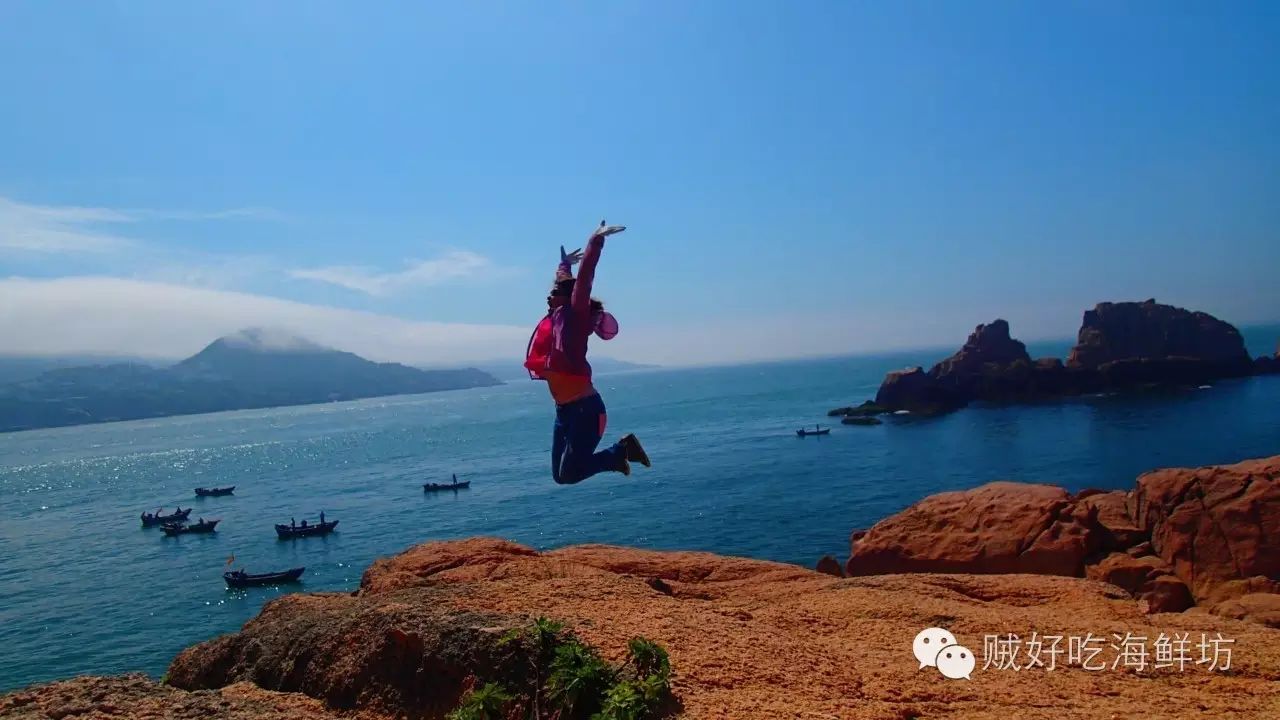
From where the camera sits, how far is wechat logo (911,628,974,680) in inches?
275

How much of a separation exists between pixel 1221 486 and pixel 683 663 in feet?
51.7

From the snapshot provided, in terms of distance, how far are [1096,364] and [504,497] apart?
226ft

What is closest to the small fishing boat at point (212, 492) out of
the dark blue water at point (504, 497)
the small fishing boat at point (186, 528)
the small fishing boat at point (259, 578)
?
the dark blue water at point (504, 497)

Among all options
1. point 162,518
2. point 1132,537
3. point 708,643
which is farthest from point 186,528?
point 1132,537

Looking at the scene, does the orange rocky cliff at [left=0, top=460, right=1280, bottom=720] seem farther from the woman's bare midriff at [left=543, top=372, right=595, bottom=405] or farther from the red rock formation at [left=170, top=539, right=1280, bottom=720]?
the woman's bare midriff at [left=543, top=372, right=595, bottom=405]

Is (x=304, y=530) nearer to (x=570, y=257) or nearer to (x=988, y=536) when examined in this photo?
(x=988, y=536)

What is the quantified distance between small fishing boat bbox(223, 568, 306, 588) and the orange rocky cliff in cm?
2362

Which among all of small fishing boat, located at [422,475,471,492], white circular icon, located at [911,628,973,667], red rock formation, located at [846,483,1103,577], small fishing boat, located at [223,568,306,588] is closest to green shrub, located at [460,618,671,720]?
white circular icon, located at [911,628,973,667]

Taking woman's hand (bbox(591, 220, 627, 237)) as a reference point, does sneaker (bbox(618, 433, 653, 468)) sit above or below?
below

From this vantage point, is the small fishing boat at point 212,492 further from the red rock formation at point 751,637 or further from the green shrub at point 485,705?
the green shrub at point 485,705

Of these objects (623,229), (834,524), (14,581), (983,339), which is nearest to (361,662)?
(623,229)

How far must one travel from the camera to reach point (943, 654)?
737 cm

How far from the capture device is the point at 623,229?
5797mm

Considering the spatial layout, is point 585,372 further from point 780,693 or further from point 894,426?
point 894,426
